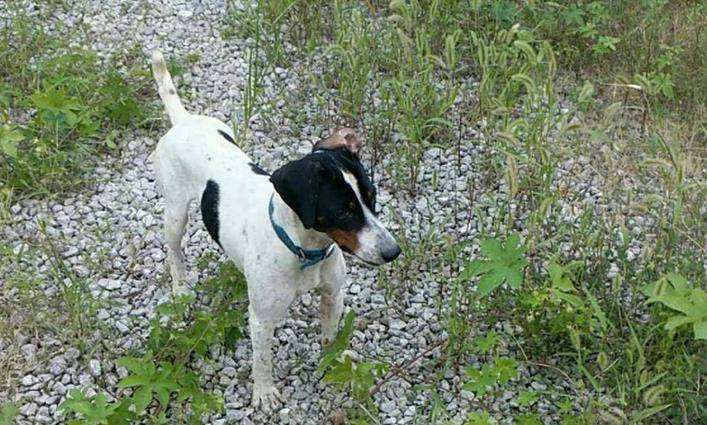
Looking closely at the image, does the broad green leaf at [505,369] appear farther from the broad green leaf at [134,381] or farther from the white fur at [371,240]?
the broad green leaf at [134,381]

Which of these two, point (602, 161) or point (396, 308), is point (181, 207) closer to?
point (396, 308)

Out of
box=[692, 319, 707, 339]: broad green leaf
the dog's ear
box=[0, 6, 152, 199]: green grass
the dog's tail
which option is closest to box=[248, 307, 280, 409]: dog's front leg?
the dog's ear

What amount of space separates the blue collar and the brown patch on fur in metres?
0.17

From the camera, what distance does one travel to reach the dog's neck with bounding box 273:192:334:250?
3.48m

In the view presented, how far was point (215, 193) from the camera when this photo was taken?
13.1 ft

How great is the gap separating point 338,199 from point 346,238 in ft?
0.60

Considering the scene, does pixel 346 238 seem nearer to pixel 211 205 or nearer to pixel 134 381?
pixel 211 205

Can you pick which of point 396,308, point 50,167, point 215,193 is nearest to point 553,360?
point 396,308

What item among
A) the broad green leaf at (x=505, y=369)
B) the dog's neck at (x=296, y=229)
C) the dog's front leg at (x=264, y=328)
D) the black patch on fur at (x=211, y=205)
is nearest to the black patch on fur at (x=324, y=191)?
the dog's neck at (x=296, y=229)

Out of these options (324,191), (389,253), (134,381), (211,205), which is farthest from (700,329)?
(134,381)

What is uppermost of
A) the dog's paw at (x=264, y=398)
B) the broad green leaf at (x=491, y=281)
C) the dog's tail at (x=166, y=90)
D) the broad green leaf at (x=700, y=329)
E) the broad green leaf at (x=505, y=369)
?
the dog's tail at (x=166, y=90)

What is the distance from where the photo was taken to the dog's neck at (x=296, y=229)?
11.4 ft

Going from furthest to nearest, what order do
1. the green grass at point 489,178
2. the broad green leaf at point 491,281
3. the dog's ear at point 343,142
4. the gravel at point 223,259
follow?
the gravel at point 223,259
the green grass at point 489,178
the broad green leaf at point 491,281
the dog's ear at point 343,142

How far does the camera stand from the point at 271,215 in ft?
11.7
